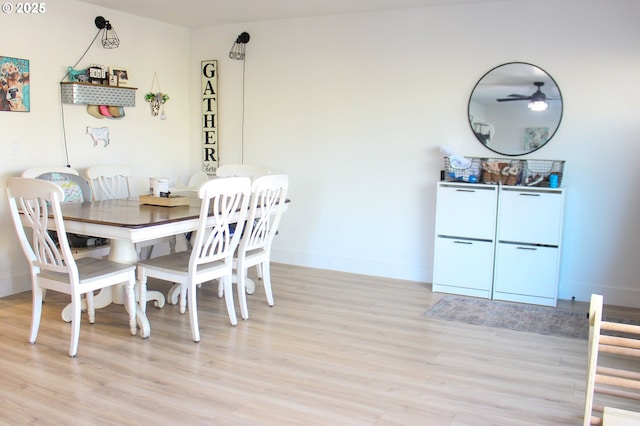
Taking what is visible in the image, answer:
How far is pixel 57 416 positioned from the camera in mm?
2461

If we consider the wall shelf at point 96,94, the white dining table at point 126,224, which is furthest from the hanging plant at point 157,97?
the white dining table at point 126,224

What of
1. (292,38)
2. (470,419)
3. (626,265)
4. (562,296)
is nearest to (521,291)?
A: (562,296)

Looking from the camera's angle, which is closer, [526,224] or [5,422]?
[5,422]

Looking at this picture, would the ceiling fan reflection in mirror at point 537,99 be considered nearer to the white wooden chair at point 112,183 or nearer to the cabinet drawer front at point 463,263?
the cabinet drawer front at point 463,263

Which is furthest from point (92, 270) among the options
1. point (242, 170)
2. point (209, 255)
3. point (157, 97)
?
point (157, 97)

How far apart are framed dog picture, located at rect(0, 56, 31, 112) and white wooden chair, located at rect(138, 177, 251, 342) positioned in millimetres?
1756

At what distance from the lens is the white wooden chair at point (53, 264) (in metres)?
3.02

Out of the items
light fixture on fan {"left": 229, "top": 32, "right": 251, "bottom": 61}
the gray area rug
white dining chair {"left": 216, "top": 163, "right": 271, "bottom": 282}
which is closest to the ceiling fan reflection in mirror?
the gray area rug

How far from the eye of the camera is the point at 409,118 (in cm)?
485

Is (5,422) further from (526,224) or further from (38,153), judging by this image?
(526,224)

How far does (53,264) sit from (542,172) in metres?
3.39

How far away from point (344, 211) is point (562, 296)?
77.0 inches

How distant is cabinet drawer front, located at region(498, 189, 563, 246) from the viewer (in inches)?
163

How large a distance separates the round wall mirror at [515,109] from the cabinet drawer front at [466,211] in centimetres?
45
